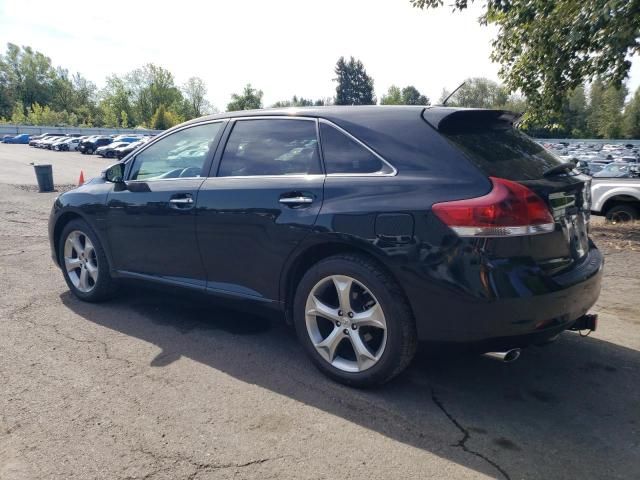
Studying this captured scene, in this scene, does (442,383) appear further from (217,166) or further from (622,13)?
(622,13)

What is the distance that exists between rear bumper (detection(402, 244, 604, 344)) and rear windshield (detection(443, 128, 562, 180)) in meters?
0.58

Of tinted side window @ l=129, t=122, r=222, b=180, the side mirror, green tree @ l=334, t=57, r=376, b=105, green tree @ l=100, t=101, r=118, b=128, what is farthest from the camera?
green tree @ l=334, t=57, r=376, b=105

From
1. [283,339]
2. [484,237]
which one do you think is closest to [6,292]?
[283,339]

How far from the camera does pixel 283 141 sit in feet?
12.4

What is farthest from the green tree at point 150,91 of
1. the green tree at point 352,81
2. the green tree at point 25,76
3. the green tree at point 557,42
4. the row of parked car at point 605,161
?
the green tree at point 557,42

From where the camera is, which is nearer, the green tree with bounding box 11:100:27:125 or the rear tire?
the rear tire

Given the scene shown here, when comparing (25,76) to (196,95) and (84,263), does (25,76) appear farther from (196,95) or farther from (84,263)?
(84,263)

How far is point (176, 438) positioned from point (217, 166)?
79.0 inches

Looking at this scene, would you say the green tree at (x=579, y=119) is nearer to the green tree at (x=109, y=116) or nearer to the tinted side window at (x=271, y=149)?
the green tree at (x=109, y=116)

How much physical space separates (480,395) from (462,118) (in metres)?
1.70

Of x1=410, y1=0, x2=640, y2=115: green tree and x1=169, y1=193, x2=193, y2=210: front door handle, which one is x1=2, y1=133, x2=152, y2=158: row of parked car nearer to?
x1=410, y1=0, x2=640, y2=115: green tree

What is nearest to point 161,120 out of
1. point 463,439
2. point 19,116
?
point 19,116

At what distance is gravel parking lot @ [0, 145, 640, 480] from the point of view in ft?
8.50

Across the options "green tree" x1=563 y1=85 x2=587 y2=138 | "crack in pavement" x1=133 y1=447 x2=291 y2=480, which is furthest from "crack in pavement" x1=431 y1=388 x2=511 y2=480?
"green tree" x1=563 y1=85 x2=587 y2=138
